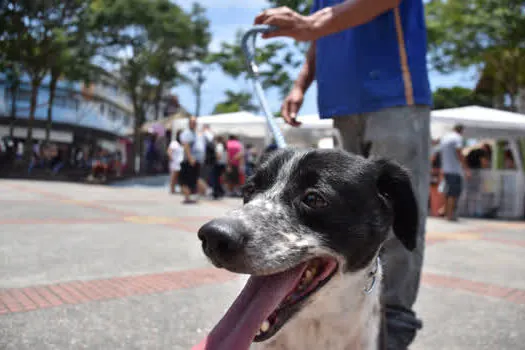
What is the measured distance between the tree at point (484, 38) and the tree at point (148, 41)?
13027 millimetres

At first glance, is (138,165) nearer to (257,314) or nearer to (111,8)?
(111,8)

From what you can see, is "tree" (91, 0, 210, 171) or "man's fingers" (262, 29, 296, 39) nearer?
"man's fingers" (262, 29, 296, 39)

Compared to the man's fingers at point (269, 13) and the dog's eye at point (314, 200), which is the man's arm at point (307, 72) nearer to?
the man's fingers at point (269, 13)

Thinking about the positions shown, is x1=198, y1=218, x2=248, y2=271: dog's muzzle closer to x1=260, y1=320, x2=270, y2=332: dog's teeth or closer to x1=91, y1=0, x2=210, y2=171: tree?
x1=260, y1=320, x2=270, y2=332: dog's teeth

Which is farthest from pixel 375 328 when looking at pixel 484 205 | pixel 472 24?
pixel 472 24

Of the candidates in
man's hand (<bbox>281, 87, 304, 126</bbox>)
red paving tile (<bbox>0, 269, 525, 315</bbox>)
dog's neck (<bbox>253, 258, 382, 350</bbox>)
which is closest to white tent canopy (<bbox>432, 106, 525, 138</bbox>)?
red paving tile (<bbox>0, 269, 525, 315</bbox>)

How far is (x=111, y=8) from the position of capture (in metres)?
21.2

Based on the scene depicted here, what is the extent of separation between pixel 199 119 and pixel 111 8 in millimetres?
9876

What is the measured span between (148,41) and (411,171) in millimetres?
24542

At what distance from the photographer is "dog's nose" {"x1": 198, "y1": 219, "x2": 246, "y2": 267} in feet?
4.61

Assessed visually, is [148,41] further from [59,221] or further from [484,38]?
[59,221]

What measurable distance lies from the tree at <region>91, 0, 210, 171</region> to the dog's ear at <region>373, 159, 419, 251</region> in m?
20.2

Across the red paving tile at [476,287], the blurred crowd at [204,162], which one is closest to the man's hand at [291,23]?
the red paving tile at [476,287]

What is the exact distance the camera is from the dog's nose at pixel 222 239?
1.41m
